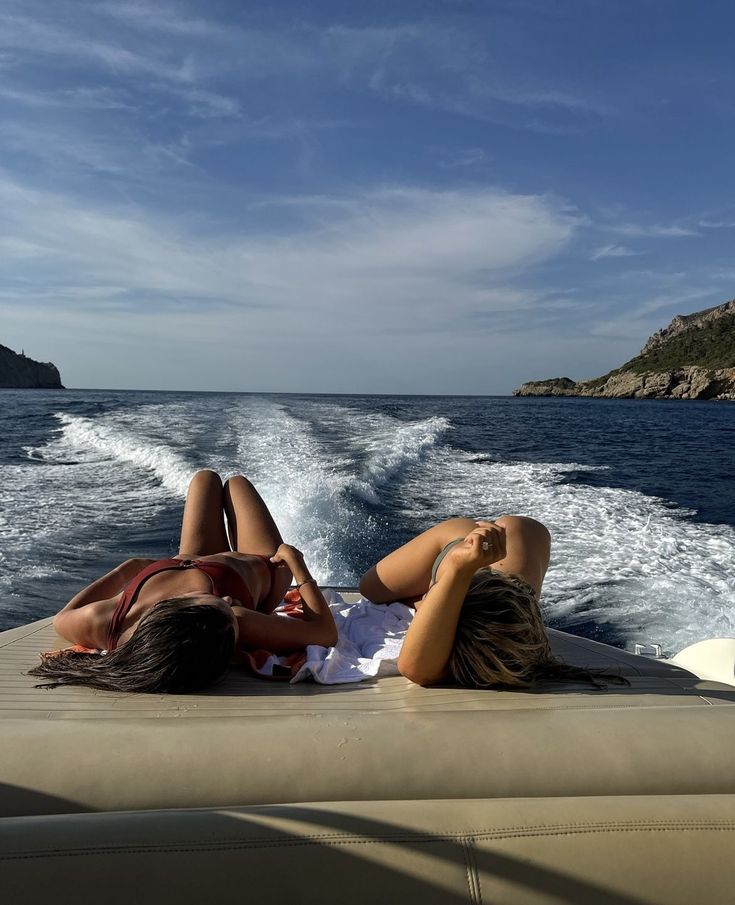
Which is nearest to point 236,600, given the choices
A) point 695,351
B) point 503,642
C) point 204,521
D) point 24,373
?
point 503,642

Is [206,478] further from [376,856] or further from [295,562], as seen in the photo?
[376,856]

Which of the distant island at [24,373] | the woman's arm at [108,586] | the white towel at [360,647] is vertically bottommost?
the white towel at [360,647]

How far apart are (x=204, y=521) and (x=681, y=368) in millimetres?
92566

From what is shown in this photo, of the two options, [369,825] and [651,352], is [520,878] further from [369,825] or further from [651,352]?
[651,352]

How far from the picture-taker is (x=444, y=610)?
2.53 metres

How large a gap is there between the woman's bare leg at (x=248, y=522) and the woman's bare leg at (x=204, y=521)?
0.08m

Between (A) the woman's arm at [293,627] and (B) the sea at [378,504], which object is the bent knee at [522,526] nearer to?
(A) the woman's arm at [293,627]

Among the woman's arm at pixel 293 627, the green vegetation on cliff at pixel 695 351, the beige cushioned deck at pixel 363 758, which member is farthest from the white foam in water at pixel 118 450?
the green vegetation on cliff at pixel 695 351

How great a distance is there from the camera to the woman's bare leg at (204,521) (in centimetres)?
418

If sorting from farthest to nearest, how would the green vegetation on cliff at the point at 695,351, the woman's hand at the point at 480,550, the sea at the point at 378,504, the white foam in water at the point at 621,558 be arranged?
the green vegetation on cliff at the point at 695,351
the sea at the point at 378,504
the white foam in water at the point at 621,558
the woman's hand at the point at 480,550

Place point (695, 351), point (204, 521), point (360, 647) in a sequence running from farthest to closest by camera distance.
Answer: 1. point (695, 351)
2. point (204, 521)
3. point (360, 647)

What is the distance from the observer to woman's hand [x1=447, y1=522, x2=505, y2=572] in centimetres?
237

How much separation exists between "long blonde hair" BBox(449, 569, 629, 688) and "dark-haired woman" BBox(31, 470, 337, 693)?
0.71 metres

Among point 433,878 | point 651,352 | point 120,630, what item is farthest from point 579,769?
point 651,352
